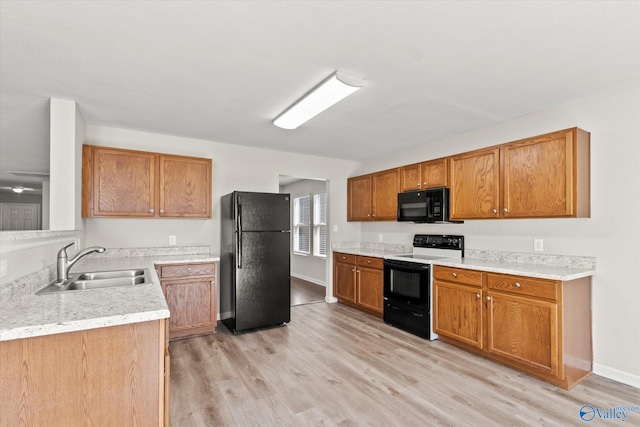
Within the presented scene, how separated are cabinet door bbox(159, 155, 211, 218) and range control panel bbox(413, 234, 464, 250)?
2.76 metres

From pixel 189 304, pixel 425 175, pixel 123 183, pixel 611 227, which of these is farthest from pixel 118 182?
pixel 611 227

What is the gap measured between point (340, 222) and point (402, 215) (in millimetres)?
1355

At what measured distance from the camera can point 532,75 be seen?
7.73ft

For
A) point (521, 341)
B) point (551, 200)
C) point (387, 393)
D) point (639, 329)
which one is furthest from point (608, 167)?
point (387, 393)

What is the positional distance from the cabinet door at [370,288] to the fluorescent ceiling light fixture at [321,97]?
2.30 m

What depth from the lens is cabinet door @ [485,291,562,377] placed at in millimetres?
2492

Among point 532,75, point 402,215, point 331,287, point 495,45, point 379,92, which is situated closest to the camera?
point 495,45

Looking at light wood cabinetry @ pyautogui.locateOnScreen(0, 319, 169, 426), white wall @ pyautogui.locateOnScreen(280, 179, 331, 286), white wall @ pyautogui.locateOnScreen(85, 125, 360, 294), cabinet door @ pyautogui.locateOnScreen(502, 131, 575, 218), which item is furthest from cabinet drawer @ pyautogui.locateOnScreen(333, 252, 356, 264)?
light wood cabinetry @ pyautogui.locateOnScreen(0, 319, 169, 426)

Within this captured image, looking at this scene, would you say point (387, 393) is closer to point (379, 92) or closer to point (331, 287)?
point (379, 92)

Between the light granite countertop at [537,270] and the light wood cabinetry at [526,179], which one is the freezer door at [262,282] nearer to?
the light granite countertop at [537,270]

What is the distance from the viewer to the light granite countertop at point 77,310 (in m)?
1.17

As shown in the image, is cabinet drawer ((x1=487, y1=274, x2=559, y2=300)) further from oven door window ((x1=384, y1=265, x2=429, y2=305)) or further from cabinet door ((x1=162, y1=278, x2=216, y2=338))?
cabinet door ((x1=162, y1=278, x2=216, y2=338))

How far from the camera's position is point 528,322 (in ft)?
8.71

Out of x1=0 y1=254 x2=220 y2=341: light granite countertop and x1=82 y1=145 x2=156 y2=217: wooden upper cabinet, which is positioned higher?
x1=82 y1=145 x2=156 y2=217: wooden upper cabinet
